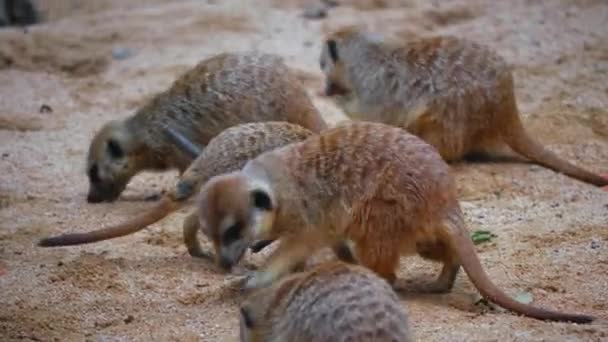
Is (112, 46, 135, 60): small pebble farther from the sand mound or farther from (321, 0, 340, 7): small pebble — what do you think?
(321, 0, 340, 7): small pebble

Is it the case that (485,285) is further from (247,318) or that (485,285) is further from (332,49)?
(332,49)

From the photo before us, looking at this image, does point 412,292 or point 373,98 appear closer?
point 412,292

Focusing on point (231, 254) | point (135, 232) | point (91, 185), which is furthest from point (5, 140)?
point (231, 254)

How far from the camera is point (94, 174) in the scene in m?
4.73

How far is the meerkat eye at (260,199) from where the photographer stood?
327cm

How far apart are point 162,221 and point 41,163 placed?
3.39 feet

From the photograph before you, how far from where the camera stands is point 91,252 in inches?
153

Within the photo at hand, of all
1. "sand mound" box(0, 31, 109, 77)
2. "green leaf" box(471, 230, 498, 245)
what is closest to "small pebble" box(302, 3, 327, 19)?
"sand mound" box(0, 31, 109, 77)

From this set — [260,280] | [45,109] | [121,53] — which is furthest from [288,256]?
[121,53]

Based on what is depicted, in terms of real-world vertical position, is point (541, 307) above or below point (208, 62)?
below

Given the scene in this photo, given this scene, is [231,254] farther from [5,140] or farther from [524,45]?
[524,45]

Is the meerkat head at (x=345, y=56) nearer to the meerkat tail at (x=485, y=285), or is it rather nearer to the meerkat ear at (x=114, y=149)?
the meerkat ear at (x=114, y=149)

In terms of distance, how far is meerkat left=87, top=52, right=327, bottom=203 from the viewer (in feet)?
15.2

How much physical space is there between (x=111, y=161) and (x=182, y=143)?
1.19 feet
